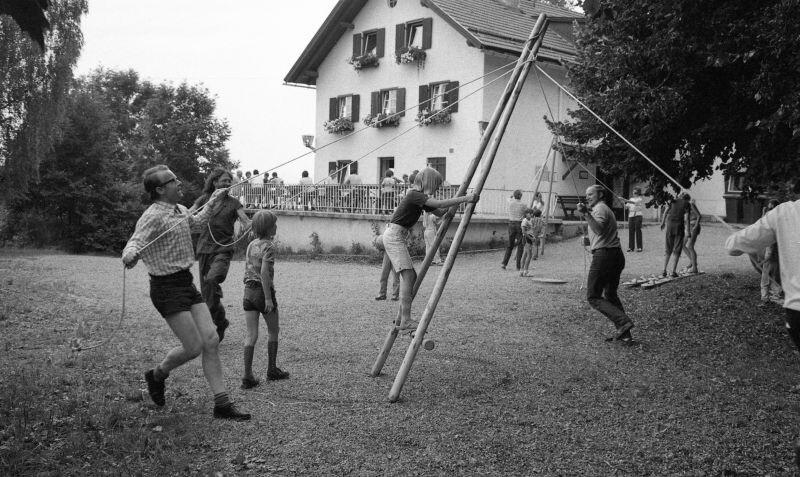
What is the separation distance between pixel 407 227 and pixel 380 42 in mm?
23853

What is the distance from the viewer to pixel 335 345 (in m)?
8.66

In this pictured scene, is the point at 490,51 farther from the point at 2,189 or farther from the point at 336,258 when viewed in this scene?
the point at 2,189

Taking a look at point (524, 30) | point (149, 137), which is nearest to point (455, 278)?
point (524, 30)

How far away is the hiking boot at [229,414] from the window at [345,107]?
87.9 feet

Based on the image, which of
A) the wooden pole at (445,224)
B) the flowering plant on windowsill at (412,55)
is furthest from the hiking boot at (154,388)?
the flowering plant on windowsill at (412,55)

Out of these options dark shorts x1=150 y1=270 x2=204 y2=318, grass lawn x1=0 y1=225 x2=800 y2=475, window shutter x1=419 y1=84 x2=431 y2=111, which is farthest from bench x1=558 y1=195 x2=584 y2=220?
dark shorts x1=150 y1=270 x2=204 y2=318

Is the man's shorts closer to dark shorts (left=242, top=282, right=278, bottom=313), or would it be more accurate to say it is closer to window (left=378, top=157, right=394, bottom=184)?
dark shorts (left=242, top=282, right=278, bottom=313)

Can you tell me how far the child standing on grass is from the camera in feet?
21.6

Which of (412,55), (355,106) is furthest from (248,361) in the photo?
(355,106)

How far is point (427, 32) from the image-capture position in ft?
93.0

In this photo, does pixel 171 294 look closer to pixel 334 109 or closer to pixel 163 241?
pixel 163 241

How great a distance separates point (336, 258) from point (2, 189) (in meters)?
15.9

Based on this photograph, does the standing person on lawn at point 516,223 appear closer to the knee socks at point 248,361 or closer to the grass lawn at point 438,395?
the grass lawn at point 438,395

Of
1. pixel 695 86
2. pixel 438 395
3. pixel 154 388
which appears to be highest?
pixel 695 86
